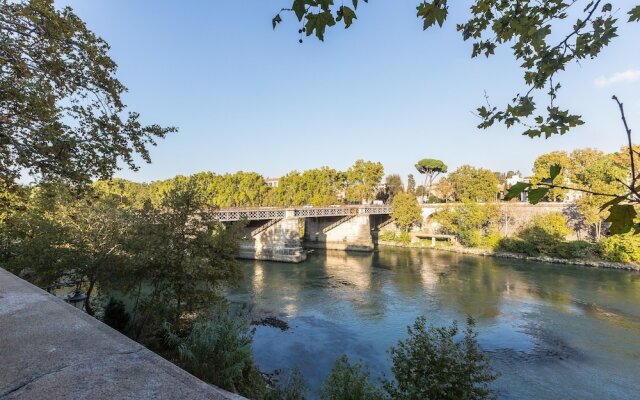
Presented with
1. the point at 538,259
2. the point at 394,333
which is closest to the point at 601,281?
the point at 538,259

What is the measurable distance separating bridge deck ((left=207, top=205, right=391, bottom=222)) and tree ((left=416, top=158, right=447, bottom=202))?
25.3m

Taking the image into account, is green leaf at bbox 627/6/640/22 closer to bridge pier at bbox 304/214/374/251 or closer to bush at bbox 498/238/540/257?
bush at bbox 498/238/540/257

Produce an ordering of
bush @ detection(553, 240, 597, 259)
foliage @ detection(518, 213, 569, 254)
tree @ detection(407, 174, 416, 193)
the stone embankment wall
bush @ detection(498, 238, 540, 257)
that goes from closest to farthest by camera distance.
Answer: the stone embankment wall, bush @ detection(553, 240, 597, 259), foliage @ detection(518, 213, 569, 254), bush @ detection(498, 238, 540, 257), tree @ detection(407, 174, 416, 193)

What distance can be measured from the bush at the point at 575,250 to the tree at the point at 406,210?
1739 centimetres

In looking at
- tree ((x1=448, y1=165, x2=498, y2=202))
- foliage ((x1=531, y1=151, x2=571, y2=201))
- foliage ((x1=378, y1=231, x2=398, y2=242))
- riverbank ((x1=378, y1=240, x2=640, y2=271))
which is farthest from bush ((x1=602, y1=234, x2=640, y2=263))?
foliage ((x1=378, y1=231, x2=398, y2=242))

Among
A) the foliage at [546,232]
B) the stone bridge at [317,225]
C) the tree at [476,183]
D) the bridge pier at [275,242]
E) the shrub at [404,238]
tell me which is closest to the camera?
the foliage at [546,232]

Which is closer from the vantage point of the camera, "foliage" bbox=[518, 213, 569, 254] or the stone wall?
"foliage" bbox=[518, 213, 569, 254]

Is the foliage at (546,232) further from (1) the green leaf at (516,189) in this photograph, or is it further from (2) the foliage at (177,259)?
(1) the green leaf at (516,189)

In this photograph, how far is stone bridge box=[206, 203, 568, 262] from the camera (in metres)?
34.1

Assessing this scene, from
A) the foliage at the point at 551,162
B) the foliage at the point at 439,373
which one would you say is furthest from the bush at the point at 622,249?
the foliage at the point at 439,373

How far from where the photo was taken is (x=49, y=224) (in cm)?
1230

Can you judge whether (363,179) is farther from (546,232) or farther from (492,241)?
(546,232)

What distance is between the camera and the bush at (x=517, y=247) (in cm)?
3231

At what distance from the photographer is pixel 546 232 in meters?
31.9
